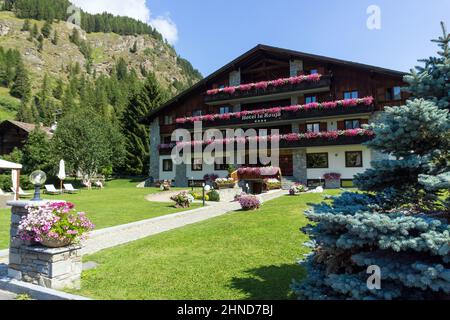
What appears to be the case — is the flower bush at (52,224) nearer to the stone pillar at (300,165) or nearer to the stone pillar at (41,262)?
the stone pillar at (41,262)

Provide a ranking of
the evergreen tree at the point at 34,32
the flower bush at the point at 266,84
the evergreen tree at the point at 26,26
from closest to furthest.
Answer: the flower bush at the point at 266,84
the evergreen tree at the point at 34,32
the evergreen tree at the point at 26,26

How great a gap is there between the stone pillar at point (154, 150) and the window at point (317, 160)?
17.4m

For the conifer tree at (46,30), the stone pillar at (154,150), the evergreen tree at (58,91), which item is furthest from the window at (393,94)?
the conifer tree at (46,30)

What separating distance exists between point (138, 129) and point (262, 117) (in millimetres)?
22422

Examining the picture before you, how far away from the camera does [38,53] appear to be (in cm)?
12975

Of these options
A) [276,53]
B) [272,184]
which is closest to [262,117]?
[276,53]

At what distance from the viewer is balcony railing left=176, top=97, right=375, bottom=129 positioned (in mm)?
26300

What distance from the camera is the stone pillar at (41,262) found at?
5488mm

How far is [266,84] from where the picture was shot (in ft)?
99.3

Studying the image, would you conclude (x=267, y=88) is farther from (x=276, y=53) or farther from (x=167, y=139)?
(x=167, y=139)

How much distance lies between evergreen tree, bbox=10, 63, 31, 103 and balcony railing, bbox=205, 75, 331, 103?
8568 centimetres

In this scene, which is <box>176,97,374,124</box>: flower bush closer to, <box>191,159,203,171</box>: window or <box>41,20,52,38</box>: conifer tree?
<box>191,159,203,171</box>: window

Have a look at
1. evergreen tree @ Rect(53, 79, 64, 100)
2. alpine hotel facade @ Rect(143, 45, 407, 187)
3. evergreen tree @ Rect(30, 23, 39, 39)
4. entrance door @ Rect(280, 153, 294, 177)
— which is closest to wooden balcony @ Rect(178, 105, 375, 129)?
alpine hotel facade @ Rect(143, 45, 407, 187)
